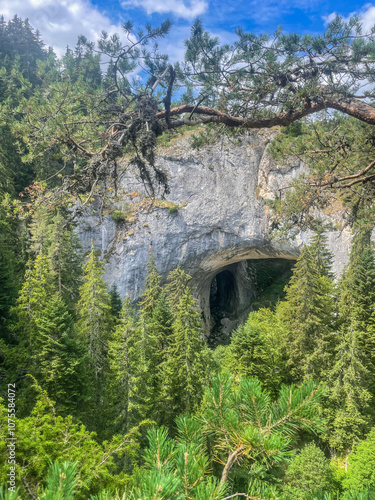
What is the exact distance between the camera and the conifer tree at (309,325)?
47.7 feet

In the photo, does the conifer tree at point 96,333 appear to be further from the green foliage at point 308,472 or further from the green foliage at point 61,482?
the green foliage at point 61,482

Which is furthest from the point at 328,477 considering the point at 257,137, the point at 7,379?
the point at 257,137

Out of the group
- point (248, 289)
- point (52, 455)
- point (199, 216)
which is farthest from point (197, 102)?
point (248, 289)

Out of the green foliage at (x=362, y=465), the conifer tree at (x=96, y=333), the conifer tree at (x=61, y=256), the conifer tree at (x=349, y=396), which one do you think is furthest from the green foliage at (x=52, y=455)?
the conifer tree at (x=349, y=396)

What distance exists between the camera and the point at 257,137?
84.6 ft

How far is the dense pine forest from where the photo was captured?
206 centimetres

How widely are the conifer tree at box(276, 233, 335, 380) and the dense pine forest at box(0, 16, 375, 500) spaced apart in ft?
0.28

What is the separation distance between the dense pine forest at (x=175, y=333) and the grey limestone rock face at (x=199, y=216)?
5300 mm

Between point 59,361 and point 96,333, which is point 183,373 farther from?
point 59,361

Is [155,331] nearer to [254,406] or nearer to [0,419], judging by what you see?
[0,419]

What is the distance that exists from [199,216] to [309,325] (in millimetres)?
12860

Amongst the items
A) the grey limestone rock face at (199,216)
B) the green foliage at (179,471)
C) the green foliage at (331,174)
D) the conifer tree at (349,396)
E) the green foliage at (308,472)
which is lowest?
the green foliage at (308,472)

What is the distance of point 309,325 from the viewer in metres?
14.8

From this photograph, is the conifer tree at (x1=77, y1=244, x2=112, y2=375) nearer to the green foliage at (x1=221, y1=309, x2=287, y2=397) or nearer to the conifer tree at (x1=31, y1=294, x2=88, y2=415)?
the conifer tree at (x1=31, y1=294, x2=88, y2=415)
